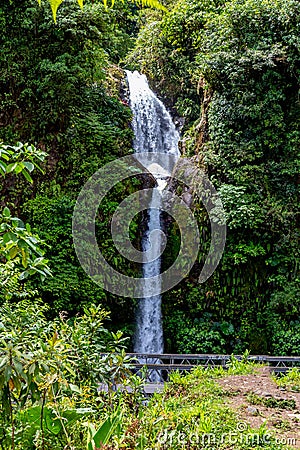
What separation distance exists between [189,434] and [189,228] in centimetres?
795

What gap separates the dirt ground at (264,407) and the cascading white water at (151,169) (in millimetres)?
4871

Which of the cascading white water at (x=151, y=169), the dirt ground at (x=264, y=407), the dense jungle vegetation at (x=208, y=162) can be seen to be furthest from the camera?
the cascading white water at (x=151, y=169)

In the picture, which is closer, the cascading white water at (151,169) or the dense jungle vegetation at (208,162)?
the dense jungle vegetation at (208,162)

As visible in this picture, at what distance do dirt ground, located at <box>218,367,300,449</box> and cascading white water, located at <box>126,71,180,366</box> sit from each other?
4.87 m

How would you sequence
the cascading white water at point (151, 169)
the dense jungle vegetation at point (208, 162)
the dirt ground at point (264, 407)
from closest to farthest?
the dirt ground at point (264, 407)
the dense jungle vegetation at point (208, 162)
the cascading white water at point (151, 169)

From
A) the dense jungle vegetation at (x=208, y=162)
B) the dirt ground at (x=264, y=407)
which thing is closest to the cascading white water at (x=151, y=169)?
the dense jungle vegetation at (x=208, y=162)

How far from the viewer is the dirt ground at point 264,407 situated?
342cm

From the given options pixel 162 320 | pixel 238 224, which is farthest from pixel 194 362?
pixel 238 224

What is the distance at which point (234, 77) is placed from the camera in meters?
10.4

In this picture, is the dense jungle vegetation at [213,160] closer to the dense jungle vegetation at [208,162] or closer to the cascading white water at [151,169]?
the dense jungle vegetation at [208,162]

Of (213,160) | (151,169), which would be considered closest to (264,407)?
(213,160)

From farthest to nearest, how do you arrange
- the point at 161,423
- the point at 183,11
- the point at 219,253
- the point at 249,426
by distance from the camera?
the point at 183,11
the point at 219,253
the point at 249,426
the point at 161,423

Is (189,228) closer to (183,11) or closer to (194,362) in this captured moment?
(194,362)

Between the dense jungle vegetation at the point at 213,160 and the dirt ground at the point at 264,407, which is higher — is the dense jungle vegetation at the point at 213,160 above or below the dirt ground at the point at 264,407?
above
